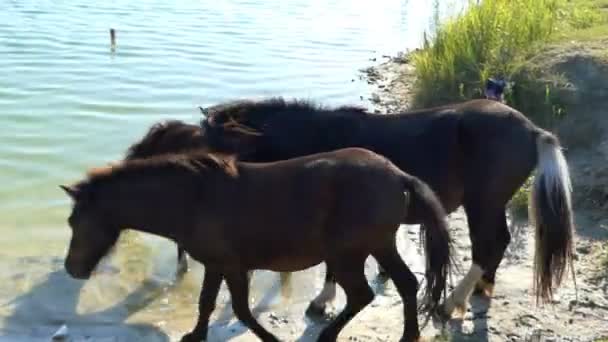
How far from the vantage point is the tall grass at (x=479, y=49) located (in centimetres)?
1025

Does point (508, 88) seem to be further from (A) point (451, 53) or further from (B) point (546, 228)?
(B) point (546, 228)

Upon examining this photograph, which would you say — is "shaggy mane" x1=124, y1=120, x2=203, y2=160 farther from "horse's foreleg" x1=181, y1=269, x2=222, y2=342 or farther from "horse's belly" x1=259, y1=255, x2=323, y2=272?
"horse's belly" x1=259, y1=255, x2=323, y2=272

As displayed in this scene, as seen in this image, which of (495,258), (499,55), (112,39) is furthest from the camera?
(112,39)

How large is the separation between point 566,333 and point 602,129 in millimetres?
4022

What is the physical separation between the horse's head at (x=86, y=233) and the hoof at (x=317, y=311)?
1.57 meters

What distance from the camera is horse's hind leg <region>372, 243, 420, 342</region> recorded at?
484 centimetres

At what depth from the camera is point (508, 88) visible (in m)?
9.46

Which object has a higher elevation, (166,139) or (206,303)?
(166,139)

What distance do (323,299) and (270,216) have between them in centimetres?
132

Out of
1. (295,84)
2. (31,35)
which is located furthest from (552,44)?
(31,35)

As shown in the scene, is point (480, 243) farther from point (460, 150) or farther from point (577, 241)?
point (577, 241)

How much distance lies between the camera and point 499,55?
1032 cm

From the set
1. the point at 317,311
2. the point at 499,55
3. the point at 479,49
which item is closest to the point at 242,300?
the point at 317,311

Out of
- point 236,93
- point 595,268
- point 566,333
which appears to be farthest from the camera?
point 236,93
